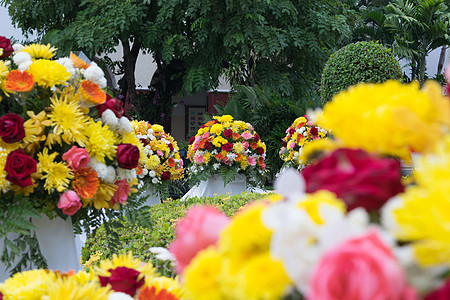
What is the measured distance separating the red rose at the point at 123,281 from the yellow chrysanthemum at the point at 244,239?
469 mm

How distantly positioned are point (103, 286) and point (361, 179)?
641mm

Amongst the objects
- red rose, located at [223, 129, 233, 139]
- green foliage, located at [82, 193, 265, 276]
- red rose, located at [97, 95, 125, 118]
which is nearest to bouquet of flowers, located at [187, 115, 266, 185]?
red rose, located at [223, 129, 233, 139]

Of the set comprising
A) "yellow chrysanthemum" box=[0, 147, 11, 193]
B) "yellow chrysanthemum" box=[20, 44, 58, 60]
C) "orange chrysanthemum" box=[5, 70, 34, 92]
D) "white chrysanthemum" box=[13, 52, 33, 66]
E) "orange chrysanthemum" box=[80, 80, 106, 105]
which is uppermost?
"yellow chrysanthemum" box=[20, 44, 58, 60]

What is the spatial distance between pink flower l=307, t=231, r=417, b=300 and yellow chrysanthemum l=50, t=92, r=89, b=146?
1447 millimetres

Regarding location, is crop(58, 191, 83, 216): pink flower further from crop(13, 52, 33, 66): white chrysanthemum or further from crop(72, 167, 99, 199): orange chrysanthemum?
crop(13, 52, 33, 66): white chrysanthemum

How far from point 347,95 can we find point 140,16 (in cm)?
1083

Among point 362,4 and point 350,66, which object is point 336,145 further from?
point 362,4

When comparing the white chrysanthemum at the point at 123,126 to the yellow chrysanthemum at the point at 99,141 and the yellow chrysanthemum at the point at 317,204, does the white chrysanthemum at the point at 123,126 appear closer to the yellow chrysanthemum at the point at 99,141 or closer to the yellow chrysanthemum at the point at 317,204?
the yellow chrysanthemum at the point at 99,141

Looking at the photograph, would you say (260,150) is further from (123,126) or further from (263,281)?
(263,281)

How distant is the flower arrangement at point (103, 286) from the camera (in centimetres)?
81

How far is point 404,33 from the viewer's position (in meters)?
13.5

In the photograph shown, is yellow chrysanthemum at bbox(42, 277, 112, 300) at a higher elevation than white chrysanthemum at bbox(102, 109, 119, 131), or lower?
lower

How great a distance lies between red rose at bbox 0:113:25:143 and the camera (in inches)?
61.1

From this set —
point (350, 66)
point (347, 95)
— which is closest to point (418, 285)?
point (347, 95)
